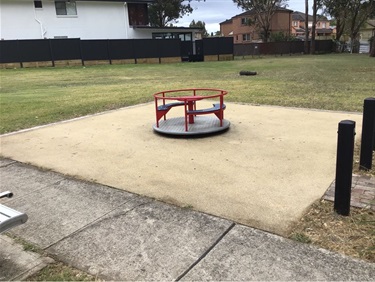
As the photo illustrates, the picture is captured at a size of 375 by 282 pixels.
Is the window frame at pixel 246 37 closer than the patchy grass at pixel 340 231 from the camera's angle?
No

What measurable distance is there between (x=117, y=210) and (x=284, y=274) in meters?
1.72

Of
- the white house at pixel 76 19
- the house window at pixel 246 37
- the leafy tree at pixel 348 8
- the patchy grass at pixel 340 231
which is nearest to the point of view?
the patchy grass at pixel 340 231

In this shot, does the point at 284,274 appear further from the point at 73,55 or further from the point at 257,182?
the point at 73,55

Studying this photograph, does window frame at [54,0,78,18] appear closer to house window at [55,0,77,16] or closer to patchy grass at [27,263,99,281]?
house window at [55,0,77,16]

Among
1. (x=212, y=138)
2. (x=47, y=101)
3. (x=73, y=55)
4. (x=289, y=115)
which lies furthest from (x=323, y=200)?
(x=73, y=55)

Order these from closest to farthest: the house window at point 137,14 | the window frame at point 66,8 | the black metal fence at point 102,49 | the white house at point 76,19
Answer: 1. the black metal fence at point 102,49
2. the white house at point 76,19
3. the window frame at point 66,8
4. the house window at point 137,14

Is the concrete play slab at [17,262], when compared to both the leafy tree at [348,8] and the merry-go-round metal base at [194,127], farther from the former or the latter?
the leafy tree at [348,8]

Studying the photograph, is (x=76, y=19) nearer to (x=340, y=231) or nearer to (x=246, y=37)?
(x=340, y=231)

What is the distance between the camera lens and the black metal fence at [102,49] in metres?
25.0

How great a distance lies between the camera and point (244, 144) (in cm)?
557

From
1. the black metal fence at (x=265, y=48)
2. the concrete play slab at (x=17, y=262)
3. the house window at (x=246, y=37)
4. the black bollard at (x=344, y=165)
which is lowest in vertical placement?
the concrete play slab at (x=17, y=262)

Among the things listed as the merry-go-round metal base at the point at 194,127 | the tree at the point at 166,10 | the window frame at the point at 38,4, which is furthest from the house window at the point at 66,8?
the merry-go-round metal base at the point at 194,127

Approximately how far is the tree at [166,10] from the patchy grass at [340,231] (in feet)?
152

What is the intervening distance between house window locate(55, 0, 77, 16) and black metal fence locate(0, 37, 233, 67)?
247 inches
